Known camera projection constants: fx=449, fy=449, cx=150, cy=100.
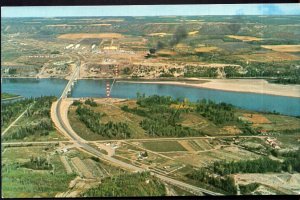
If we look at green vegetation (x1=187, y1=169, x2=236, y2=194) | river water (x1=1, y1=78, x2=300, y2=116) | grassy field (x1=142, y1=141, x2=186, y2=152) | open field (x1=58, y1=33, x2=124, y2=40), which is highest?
open field (x1=58, y1=33, x2=124, y2=40)

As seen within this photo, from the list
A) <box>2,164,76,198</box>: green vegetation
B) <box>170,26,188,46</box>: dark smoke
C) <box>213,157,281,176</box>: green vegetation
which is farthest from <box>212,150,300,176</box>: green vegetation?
<box>2,164,76,198</box>: green vegetation

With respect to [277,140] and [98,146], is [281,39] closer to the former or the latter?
[277,140]

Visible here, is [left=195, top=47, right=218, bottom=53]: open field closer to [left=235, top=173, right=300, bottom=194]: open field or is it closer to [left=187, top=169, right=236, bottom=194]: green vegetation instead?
[left=187, top=169, right=236, bottom=194]: green vegetation

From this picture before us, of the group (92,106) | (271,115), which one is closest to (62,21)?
(92,106)

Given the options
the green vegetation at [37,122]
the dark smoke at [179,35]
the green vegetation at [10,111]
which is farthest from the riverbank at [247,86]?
the green vegetation at [10,111]

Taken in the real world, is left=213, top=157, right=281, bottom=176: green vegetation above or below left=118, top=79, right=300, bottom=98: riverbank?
below

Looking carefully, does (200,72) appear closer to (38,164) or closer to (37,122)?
(37,122)
